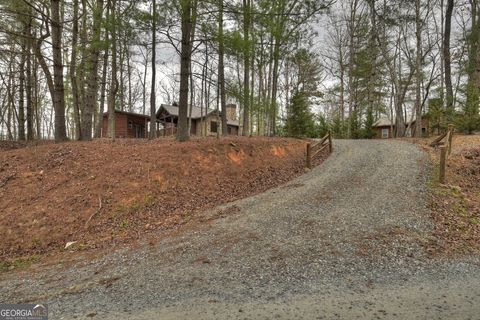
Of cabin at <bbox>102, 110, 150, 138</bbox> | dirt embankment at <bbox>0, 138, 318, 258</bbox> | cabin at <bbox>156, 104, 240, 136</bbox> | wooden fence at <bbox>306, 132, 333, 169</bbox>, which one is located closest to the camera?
dirt embankment at <bbox>0, 138, 318, 258</bbox>

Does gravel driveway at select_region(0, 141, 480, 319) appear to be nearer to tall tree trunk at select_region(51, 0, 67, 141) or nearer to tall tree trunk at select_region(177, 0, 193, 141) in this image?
tall tree trunk at select_region(177, 0, 193, 141)

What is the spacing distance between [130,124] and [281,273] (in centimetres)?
2813

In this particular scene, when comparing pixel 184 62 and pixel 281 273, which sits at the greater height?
pixel 184 62

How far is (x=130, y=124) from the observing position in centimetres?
2942

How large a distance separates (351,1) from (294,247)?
2336 centimetres

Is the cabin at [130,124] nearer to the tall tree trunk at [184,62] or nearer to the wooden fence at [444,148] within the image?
the tall tree trunk at [184,62]

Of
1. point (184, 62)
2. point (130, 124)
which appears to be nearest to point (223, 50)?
point (184, 62)

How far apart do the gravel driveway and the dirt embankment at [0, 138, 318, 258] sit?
1.25 m

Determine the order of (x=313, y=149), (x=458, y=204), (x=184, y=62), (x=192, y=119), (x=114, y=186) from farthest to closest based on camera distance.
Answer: (x=192, y=119) < (x=313, y=149) < (x=184, y=62) < (x=114, y=186) < (x=458, y=204)

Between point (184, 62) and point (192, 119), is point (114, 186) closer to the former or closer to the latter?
point (184, 62)

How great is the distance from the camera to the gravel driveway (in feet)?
11.6

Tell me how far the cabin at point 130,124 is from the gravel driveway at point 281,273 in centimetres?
2446

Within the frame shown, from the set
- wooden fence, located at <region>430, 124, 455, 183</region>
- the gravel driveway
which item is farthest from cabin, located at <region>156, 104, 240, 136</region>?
the gravel driveway

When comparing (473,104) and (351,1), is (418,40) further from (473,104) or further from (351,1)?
(351,1)
